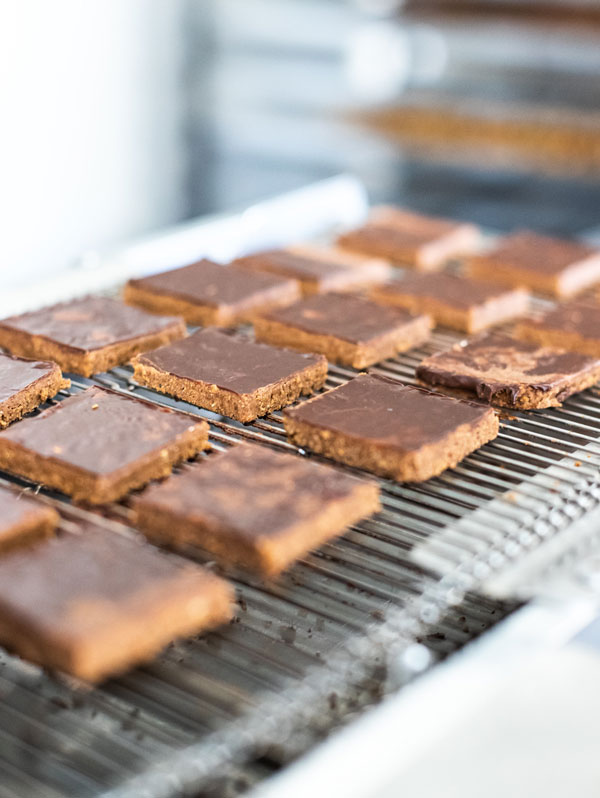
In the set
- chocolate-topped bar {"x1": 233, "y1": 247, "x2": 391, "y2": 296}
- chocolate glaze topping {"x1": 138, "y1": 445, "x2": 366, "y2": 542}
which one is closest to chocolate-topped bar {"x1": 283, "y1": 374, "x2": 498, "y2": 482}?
chocolate glaze topping {"x1": 138, "y1": 445, "x2": 366, "y2": 542}

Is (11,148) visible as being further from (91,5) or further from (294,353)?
(294,353)

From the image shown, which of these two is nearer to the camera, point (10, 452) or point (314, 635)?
point (314, 635)

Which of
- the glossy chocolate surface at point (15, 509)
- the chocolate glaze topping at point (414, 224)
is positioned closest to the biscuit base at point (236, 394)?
the glossy chocolate surface at point (15, 509)

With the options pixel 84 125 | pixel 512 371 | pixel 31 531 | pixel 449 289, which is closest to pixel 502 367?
pixel 512 371

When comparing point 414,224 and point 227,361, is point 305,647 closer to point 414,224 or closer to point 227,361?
point 227,361

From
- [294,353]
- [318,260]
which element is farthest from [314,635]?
[318,260]

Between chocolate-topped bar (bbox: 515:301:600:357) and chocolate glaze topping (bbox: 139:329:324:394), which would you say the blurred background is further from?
chocolate glaze topping (bbox: 139:329:324:394)
